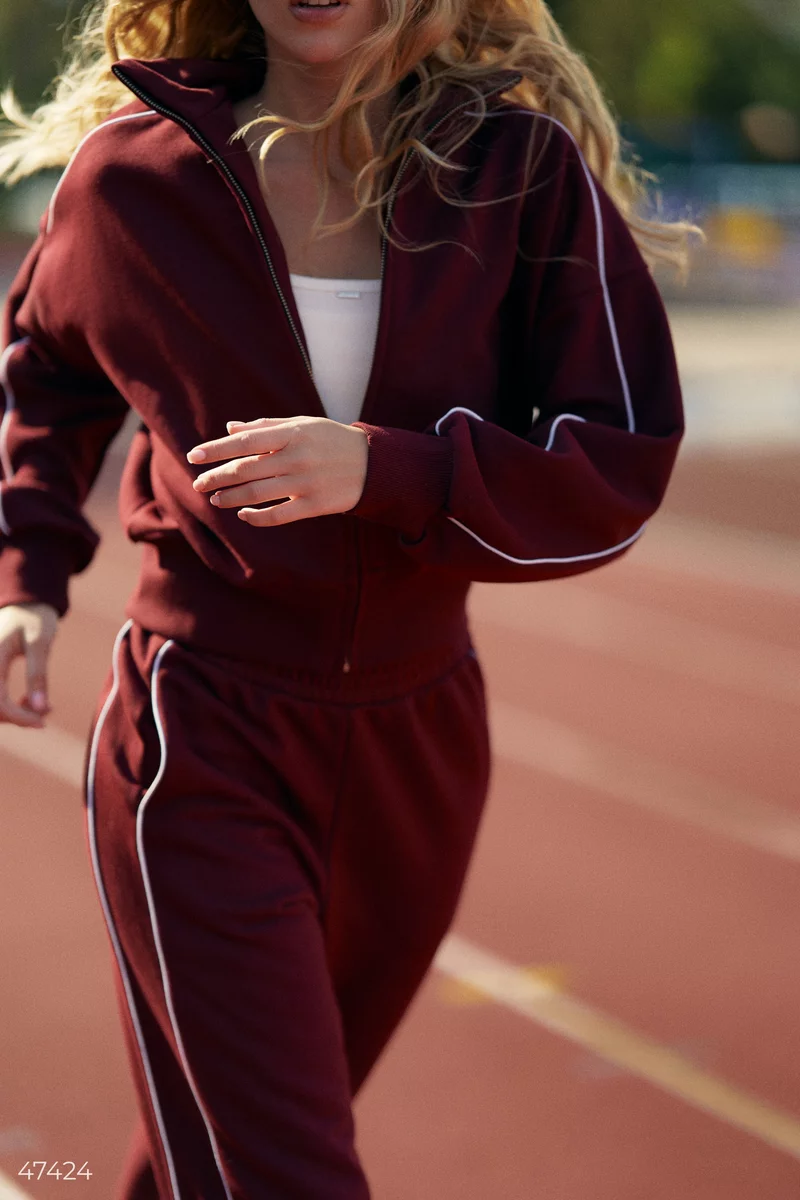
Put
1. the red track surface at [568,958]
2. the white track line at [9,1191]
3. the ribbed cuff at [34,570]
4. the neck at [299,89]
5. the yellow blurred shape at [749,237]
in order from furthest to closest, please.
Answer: the yellow blurred shape at [749,237] < the red track surface at [568,958] < the white track line at [9,1191] < the ribbed cuff at [34,570] < the neck at [299,89]

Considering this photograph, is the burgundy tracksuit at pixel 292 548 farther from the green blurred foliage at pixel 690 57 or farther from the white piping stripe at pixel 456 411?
the green blurred foliage at pixel 690 57

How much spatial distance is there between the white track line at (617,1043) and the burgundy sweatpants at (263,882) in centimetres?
149

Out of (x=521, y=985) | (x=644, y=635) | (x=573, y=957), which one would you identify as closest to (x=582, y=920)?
(x=573, y=957)

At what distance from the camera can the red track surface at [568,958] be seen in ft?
11.2

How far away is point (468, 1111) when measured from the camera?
3.58 meters

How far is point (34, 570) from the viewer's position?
2406 mm

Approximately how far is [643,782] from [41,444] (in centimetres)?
360

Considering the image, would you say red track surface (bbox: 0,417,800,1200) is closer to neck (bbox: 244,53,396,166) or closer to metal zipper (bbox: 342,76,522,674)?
metal zipper (bbox: 342,76,522,674)

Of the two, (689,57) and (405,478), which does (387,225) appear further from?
(689,57)

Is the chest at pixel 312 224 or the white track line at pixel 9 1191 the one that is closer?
the chest at pixel 312 224

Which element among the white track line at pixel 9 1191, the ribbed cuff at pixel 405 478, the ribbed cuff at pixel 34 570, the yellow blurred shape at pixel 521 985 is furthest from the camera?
the yellow blurred shape at pixel 521 985

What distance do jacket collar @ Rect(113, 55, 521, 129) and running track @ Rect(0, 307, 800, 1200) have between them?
2.09 metres

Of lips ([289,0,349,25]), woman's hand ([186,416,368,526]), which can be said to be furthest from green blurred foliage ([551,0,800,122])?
woman's hand ([186,416,368,526])

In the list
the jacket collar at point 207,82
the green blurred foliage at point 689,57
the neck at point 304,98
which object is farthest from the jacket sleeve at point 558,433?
the green blurred foliage at point 689,57
